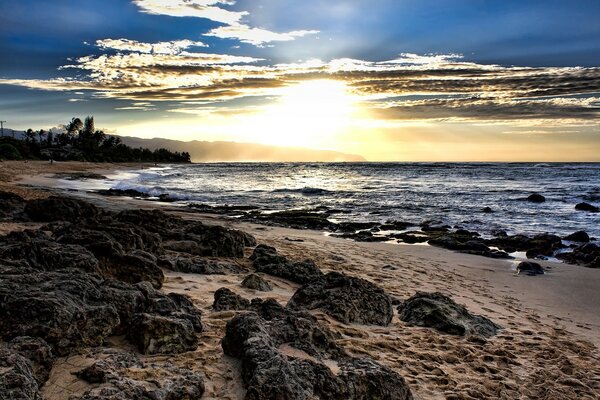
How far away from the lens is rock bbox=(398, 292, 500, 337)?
7.07m

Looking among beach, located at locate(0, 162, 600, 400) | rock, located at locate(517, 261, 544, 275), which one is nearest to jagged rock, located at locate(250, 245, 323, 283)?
beach, located at locate(0, 162, 600, 400)

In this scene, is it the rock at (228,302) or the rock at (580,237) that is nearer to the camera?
the rock at (228,302)

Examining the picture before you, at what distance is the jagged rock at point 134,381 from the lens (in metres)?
3.78

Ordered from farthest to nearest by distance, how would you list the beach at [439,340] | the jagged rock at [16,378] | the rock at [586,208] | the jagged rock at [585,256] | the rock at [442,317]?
the rock at [586,208] → the jagged rock at [585,256] → the rock at [442,317] → the beach at [439,340] → the jagged rock at [16,378]

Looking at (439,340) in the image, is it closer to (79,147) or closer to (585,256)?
(585,256)

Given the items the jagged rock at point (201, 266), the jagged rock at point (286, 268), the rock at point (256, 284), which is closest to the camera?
the rock at point (256, 284)

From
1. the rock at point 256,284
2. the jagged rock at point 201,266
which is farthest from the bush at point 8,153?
the rock at point 256,284

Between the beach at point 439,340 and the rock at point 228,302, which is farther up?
the rock at point 228,302

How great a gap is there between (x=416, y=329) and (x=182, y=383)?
13.2 ft

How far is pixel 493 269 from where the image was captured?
12.8 meters

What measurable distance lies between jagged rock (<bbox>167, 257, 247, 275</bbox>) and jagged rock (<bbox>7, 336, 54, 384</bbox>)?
461 centimetres

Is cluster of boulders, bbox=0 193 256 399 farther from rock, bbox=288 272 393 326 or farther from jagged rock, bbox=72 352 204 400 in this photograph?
rock, bbox=288 272 393 326

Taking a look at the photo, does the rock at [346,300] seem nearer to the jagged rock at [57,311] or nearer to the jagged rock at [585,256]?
the jagged rock at [57,311]

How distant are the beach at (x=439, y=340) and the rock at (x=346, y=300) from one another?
13 cm
